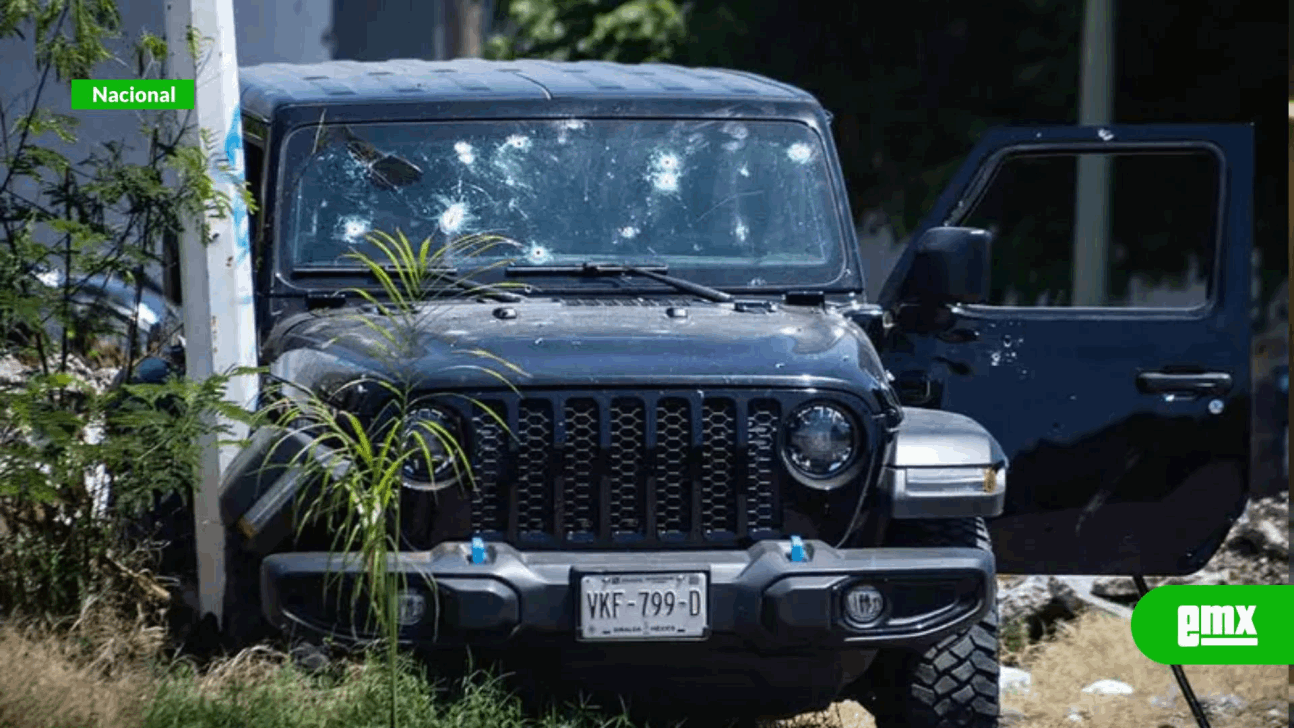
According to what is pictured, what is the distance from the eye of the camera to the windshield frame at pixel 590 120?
7105mm

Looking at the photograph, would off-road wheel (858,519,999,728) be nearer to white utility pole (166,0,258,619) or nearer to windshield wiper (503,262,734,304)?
windshield wiper (503,262,734,304)

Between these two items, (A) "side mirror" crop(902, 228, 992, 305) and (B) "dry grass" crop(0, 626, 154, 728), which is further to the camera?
(A) "side mirror" crop(902, 228, 992, 305)

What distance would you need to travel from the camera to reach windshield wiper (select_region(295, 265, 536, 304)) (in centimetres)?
694

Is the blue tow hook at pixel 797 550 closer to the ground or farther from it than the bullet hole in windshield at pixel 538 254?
closer to the ground

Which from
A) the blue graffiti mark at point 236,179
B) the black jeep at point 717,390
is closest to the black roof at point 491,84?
the black jeep at point 717,390

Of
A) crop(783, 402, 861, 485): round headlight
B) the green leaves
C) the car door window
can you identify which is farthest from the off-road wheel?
the green leaves

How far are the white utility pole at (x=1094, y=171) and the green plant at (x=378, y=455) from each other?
17.6ft

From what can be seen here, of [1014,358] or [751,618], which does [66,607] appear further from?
[1014,358]

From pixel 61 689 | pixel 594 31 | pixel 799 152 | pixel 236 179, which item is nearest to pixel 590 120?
pixel 799 152

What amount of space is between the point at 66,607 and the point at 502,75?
7.18 feet

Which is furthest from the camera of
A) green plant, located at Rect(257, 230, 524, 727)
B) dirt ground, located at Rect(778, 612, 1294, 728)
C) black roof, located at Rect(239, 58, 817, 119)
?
dirt ground, located at Rect(778, 612, 1294, 728)

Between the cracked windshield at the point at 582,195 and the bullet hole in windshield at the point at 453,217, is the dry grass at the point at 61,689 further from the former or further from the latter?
the bullet hole in windshield at the point at 453,217

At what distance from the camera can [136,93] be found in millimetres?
7062

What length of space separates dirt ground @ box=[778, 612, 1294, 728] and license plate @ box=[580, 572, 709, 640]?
180cm
